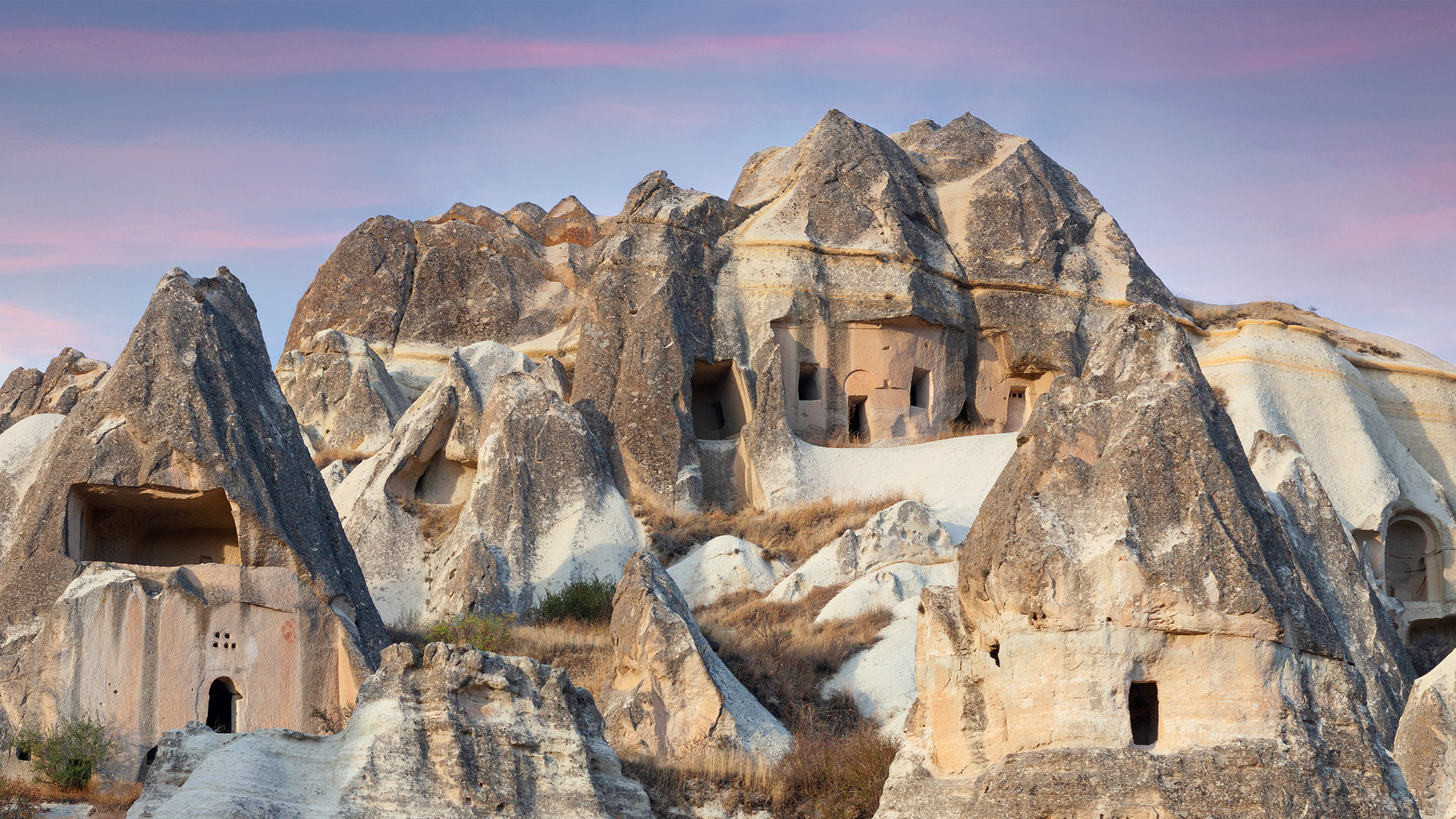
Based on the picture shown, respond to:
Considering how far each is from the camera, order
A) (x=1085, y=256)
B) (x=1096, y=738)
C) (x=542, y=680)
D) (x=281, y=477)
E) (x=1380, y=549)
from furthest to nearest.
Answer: (x=1085, y=256), (x=1380, y=549), (x=281, y=477), (x=542, y=680), (x=1096, y=738)

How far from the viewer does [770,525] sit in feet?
88.5

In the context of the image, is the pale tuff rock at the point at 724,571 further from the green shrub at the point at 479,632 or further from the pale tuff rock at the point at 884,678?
the pale tuff rock at the point at 884,678

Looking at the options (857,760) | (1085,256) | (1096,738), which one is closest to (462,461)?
(857,760)

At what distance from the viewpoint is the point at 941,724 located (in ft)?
37.4

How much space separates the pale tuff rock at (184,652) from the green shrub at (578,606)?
256 inches

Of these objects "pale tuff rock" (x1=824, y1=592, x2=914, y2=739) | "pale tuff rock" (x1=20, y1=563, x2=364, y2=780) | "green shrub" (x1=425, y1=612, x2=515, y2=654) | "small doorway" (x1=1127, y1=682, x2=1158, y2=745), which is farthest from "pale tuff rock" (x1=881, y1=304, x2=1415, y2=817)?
"green shrub" (x1=425, y1=612, x2=515, y2=654)

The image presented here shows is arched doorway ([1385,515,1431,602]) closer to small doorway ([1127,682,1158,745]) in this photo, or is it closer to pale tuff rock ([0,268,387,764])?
small doorway ([1127,682,1158,745])

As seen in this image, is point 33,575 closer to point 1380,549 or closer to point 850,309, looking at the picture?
point 850,309

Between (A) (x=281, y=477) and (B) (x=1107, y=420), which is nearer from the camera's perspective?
(B) (x=1107, y=420)

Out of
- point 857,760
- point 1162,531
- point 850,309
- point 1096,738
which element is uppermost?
point 850,309

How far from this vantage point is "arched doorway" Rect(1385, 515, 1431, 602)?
3164 centimetres

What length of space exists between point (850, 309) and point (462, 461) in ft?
32.9

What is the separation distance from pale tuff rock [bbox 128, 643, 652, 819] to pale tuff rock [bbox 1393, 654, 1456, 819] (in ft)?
24.4

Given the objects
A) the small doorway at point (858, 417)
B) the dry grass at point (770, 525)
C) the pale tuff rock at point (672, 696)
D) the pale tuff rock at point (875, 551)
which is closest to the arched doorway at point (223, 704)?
the pale tuff rock at point (672, 696)
